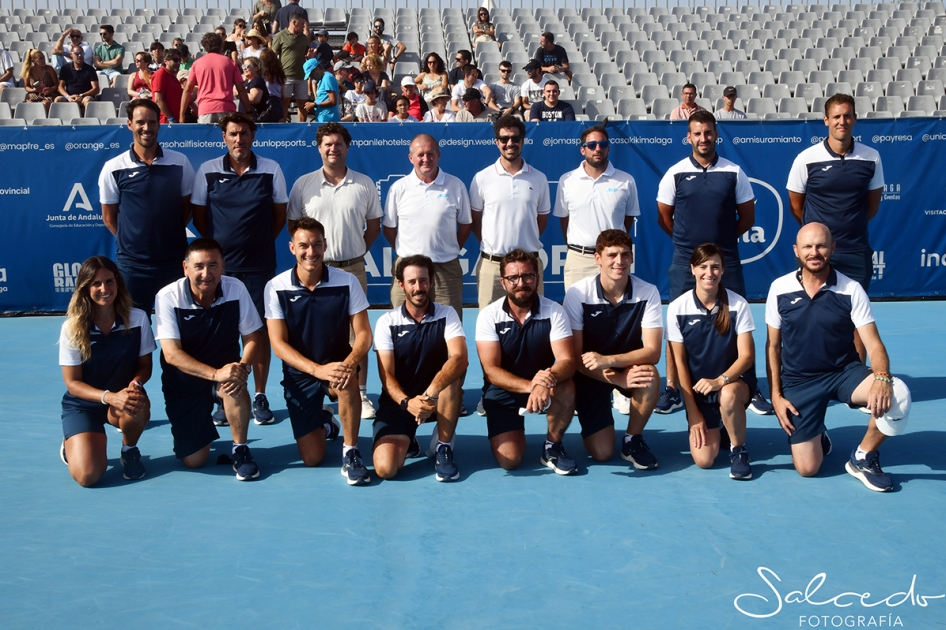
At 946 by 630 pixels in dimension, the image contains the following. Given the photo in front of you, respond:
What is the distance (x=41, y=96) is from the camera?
14672 millimetres

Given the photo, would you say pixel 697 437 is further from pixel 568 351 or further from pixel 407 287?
pixel 407 287

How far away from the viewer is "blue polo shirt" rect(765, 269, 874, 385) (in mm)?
5363

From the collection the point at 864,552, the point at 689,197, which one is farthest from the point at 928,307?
the point at 864,552

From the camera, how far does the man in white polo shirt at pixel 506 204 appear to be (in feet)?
21.9

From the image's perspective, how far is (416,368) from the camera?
548cm

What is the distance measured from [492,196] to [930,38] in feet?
53.3

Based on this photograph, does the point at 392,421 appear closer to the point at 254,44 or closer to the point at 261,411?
the point at 261,411

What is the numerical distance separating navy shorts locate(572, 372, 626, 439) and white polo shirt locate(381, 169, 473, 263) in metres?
1.58

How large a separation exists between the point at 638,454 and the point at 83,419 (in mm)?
3266

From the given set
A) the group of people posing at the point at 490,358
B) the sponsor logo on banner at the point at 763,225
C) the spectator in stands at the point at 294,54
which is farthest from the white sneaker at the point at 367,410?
the spectator in stands at the point at 294,54

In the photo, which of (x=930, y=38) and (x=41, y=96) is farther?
(x=930, y=38)

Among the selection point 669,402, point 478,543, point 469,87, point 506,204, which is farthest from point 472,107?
point 478,543

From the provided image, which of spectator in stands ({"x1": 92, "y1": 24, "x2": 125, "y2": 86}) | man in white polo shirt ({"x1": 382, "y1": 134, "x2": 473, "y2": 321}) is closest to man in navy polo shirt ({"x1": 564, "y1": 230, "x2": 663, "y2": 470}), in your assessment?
man in white polo shirt ({"x1": 382, "y1": 134, "x2": 473, "y2": 321})

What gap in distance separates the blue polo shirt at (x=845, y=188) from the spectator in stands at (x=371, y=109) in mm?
7009
